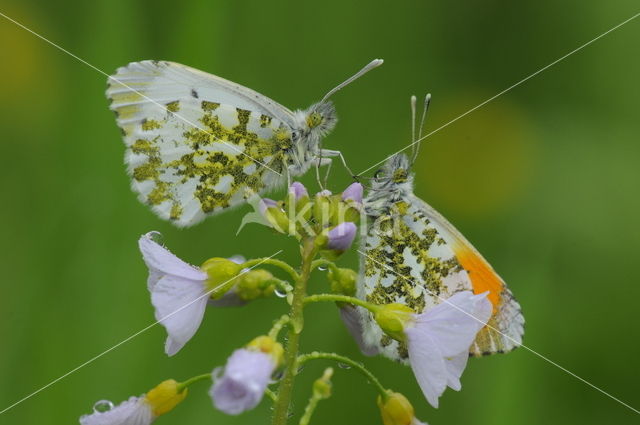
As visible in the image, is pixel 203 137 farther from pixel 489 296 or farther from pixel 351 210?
pixel 489 296

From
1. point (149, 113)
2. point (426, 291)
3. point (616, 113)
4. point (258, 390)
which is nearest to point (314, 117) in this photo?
point (149, 113)

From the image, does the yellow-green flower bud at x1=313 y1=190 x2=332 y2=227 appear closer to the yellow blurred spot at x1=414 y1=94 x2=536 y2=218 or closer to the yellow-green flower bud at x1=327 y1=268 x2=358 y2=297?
the yellow-green flower bud at x1=327 y1=268 x2=358 y2=297

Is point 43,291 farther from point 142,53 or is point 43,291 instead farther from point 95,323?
point 142,53

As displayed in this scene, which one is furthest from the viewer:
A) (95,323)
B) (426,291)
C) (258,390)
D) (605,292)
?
(605,292)

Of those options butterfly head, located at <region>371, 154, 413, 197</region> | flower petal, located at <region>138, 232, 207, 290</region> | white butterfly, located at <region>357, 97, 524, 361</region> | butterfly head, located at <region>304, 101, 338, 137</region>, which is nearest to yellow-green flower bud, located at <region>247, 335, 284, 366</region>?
flower petal, located at <region>138, 232, 207, 290</region>

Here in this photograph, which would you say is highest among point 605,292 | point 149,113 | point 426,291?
point 149,113

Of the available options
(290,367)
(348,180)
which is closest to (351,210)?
(290,367)
